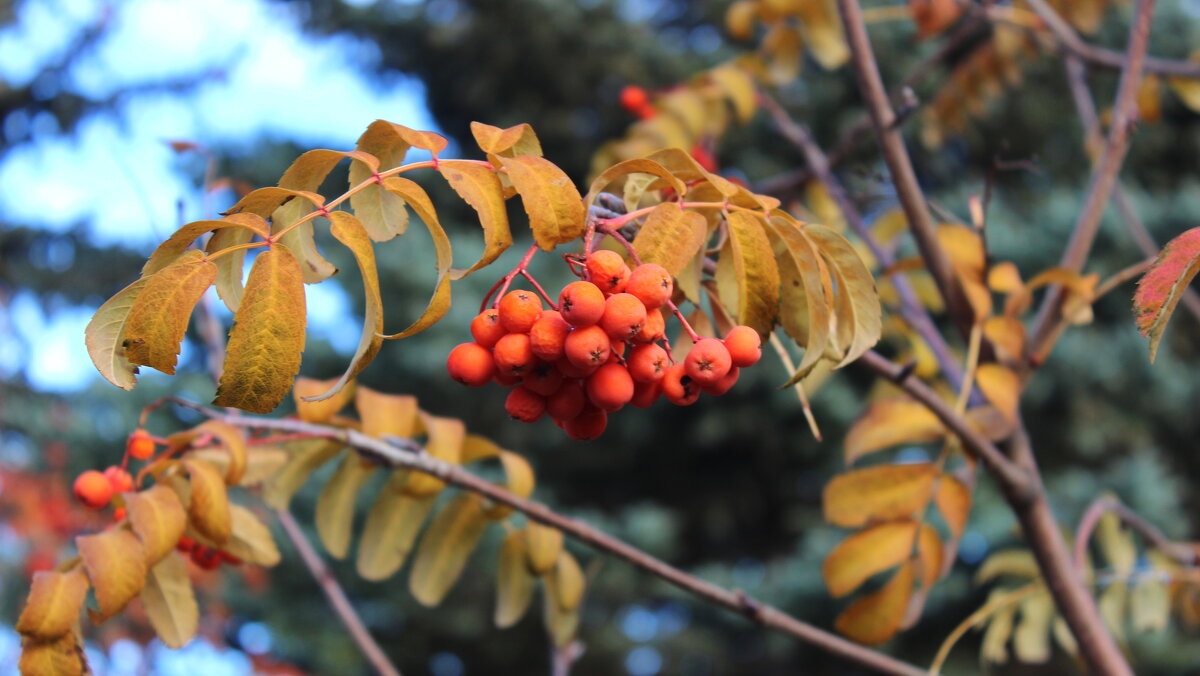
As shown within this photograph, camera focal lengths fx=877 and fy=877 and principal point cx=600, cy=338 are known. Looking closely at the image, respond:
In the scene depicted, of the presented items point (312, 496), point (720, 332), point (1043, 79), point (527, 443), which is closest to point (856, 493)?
point (720, 332)

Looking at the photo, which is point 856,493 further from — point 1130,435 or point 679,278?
point 1130,435

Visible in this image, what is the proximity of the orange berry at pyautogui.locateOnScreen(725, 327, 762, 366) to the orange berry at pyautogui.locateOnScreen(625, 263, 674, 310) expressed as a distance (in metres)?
0.06

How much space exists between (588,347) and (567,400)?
0.08 meters

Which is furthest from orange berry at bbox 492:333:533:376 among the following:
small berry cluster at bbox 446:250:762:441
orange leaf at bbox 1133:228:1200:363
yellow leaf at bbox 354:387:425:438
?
yellow leaf at bbox 354:387:425:438

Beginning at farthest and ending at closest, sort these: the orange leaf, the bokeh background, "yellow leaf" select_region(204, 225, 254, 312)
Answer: the bokeh background
"yellow leaf" select_region(204, 225, 254, 312)
the orange leaf

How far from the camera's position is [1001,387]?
1.08 m

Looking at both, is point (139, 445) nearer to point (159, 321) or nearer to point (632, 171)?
point (159, 321)

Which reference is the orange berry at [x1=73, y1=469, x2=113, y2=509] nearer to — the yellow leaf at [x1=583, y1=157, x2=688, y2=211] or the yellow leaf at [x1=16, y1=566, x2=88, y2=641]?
the yellow leaf at [x1=16, y1=566, x2=88, y2=641]

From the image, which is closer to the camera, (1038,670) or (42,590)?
(42,590)

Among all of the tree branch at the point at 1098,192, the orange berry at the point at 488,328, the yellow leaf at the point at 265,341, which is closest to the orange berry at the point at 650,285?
the orange berry at the point at 488,328

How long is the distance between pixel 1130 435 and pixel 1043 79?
225cm

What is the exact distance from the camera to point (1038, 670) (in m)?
4.39

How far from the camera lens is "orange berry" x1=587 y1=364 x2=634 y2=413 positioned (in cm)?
61

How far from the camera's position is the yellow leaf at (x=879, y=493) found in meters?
1.06
